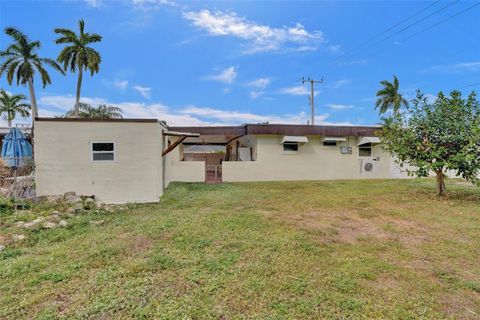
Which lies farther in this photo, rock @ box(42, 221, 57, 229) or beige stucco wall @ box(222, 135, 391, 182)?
beige stucco wall @ box(222, 135, 391, 182)

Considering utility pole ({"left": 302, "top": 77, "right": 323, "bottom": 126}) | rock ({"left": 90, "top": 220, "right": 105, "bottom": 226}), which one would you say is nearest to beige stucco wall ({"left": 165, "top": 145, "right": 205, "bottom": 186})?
rock ({"left": 90, "top": 220, "right": 105, "bottom": 226})

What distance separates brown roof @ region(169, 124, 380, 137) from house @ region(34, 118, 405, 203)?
47mm

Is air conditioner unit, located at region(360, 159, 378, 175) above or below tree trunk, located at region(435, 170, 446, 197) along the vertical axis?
above

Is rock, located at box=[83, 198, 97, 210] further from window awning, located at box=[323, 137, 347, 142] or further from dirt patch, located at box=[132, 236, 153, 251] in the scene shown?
window awning, located at box=[323, 137, 347, 142]

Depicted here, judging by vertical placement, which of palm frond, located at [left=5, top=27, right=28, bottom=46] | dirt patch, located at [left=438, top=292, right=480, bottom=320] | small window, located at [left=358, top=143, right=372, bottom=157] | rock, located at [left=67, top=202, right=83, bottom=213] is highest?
palm frond, located at [left=5, top=27, right=28, bottom=46]

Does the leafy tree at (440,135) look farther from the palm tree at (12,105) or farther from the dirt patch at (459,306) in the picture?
the palm tree at (12,105)

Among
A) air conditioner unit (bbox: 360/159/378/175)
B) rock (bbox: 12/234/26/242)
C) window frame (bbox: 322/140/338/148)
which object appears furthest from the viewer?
air conditioner unit (bbox: 360/159/378/175)

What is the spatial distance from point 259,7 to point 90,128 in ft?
26.4

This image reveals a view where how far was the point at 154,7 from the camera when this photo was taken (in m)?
9.46

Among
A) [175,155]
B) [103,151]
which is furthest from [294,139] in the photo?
[103,151]

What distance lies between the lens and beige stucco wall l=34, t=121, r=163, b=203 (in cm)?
748

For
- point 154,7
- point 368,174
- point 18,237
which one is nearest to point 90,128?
point 18,237

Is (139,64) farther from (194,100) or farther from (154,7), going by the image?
(194,100)

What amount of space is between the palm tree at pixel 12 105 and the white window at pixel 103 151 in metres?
29.9
